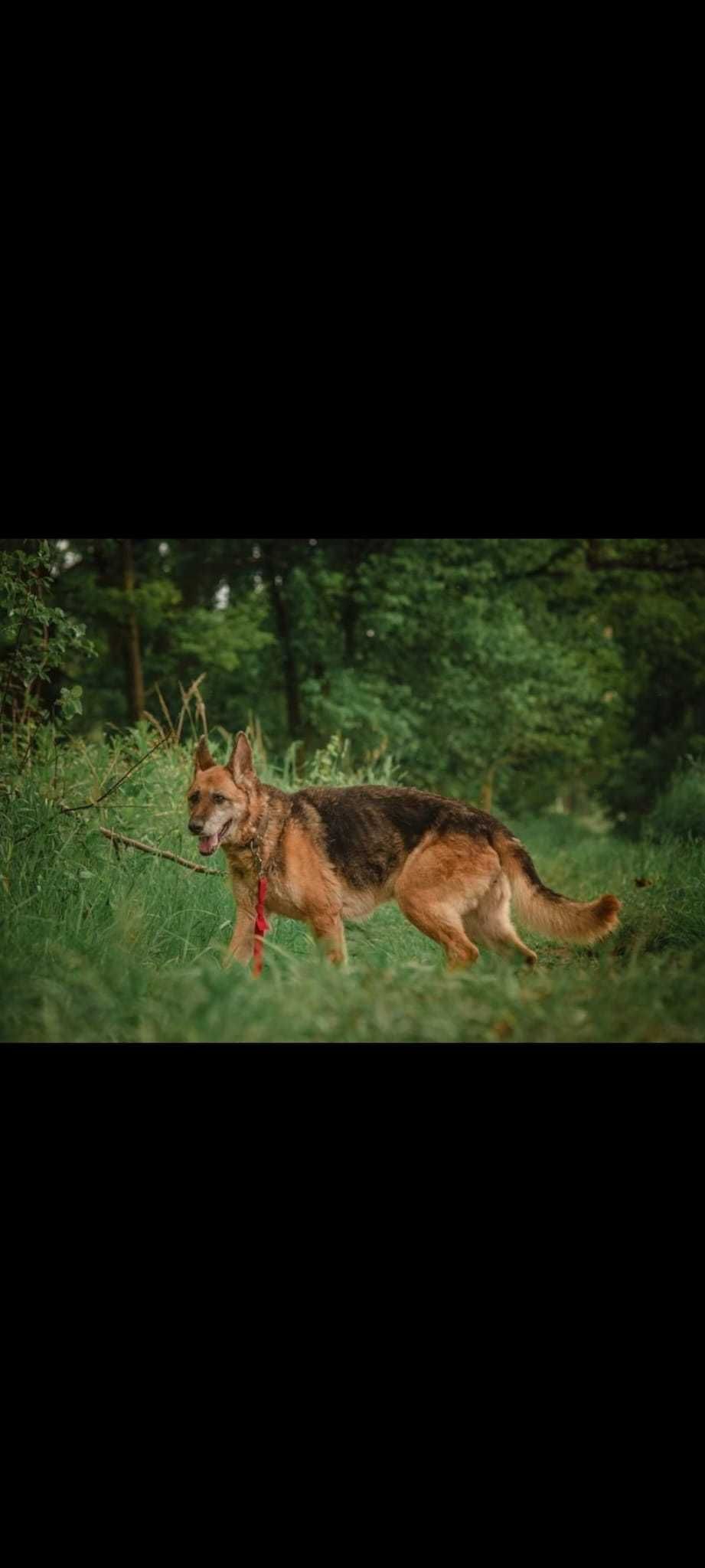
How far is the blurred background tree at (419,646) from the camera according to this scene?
40.7ft

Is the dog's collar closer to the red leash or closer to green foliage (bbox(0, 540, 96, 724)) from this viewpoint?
the red leash

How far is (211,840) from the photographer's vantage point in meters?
5.35

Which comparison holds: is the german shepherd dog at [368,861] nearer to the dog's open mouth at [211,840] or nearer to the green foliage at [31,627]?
the dog's open mouth at [211,840]

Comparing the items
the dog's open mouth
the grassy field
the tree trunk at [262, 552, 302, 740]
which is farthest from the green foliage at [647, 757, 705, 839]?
the dog's open mouth

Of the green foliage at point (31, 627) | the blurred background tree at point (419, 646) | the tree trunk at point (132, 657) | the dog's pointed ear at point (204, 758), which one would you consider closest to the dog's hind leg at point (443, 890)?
the dog's pointed ear at point (204, 758)

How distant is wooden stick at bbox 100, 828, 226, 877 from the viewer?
6.43 metres

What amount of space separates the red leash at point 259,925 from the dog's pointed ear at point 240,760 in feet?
1.88

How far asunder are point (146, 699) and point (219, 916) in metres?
7.46

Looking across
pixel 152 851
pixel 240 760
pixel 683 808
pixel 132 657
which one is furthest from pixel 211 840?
pixel 683 808

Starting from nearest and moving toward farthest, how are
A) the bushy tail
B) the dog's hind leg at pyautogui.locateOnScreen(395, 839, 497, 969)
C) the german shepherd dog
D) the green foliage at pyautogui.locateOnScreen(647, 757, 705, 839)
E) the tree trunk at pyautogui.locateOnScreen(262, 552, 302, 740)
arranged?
the bushy tail < the german shepherd dog < the dog's hind leg at pyautogui.locateOnScreen(395, 839, 497, 969) < the green foliage at pyautogui.locateOnScreen(647, 757, 705, 839) < the tree trunk at pyautogui.locateOnScreen(262, 552, 302, 740)

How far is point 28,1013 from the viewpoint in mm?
4348

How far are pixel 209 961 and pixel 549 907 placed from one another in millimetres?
1805

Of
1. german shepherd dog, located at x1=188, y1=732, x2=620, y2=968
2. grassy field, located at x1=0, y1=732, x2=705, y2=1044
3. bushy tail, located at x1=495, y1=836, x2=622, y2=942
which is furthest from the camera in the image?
german shepherd dog, located at x1=188, y1=732, x2=620, y2=968

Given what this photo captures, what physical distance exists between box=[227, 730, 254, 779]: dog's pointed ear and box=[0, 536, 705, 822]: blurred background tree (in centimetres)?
558
